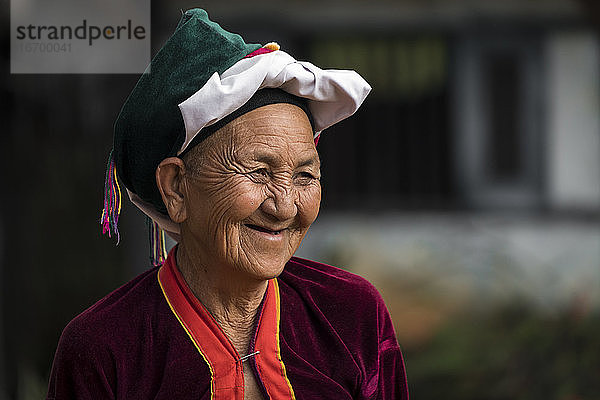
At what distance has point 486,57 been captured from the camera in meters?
4.81

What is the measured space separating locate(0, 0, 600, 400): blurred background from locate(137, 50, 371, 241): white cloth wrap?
2822 mm

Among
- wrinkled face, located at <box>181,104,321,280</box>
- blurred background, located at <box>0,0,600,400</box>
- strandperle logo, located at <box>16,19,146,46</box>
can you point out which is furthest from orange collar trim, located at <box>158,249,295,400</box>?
blurred background, located at <box>0,0,600,400</box>

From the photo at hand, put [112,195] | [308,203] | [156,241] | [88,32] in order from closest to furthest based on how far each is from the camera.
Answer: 1. [308,203]
2. [112,195]
3. [156,241]
4. [88,32]

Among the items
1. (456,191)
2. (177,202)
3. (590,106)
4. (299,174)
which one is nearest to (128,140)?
(177,202)

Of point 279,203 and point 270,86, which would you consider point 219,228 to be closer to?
point 279,203

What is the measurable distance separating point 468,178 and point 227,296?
3.32 m

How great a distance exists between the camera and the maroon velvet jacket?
1647 millimetres

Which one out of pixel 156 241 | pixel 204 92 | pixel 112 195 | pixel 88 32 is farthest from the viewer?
pixel 88 32

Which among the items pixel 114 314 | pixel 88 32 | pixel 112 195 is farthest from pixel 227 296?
pixel 88 32

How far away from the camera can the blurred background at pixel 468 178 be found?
4.60 meters

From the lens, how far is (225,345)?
5.56 ft

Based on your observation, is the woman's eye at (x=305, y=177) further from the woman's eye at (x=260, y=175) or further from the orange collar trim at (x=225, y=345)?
the orange collar trim at (x=225, y=345)

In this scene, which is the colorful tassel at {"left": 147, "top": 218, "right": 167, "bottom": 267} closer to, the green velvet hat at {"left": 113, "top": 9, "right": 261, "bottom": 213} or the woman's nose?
the green velvet hat at {"left": 113, "top": 9, "right": 261, "bottom": 213}

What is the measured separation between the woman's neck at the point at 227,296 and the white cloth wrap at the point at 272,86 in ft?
0.87
